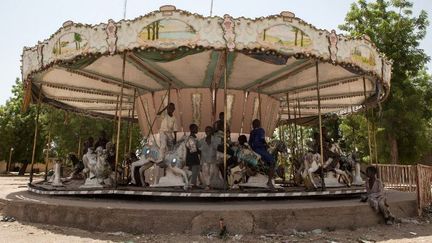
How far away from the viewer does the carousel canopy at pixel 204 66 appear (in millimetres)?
8906

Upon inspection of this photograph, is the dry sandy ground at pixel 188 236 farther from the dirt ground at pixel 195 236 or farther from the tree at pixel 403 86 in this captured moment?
the tree at pixel 403 86

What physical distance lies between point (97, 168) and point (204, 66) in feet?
14.5

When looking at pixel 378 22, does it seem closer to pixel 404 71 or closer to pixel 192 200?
pixel 404 71

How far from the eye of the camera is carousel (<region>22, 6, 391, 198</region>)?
8.89 meters

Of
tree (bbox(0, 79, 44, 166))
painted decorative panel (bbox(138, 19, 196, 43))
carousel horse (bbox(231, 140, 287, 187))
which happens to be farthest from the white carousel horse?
tree (bbox(0, 79, 44, 166))

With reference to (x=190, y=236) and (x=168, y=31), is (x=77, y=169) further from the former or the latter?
(x=190, y=236)

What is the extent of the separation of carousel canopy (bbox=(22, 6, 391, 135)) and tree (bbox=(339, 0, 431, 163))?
20.0 ft

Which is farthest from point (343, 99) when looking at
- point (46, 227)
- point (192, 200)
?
point (46, 227)

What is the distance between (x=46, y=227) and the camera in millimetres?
7285

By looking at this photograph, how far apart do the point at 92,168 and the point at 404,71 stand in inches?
785

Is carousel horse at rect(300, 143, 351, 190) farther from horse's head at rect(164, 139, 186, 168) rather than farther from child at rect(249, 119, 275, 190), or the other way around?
horse's head at rect(164, 139, 186, 168)

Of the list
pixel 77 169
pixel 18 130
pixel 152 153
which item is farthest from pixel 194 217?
pixel 18 130

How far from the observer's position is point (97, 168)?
1022 centimetres

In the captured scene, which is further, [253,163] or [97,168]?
[97,168]
